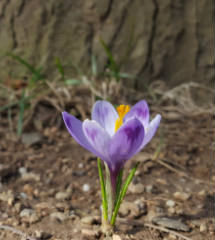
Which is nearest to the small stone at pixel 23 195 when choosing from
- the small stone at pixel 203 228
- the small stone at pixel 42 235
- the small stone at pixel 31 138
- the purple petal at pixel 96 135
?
the small stone at pixel 42 235

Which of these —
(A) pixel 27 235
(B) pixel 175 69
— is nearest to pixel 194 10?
(B) pixel 175 69

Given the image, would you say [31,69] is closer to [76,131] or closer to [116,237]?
[76,131]

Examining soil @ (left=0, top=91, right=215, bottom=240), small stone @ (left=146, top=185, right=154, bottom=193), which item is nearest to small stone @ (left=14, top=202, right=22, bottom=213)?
soil @ (left=0, top=91, right=215, bottom=240)

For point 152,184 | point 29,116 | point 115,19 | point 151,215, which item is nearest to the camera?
point 151,215

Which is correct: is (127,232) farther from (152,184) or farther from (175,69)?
(175,69)

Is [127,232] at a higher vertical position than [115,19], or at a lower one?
lower

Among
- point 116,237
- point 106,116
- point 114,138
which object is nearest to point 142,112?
point 106,116
